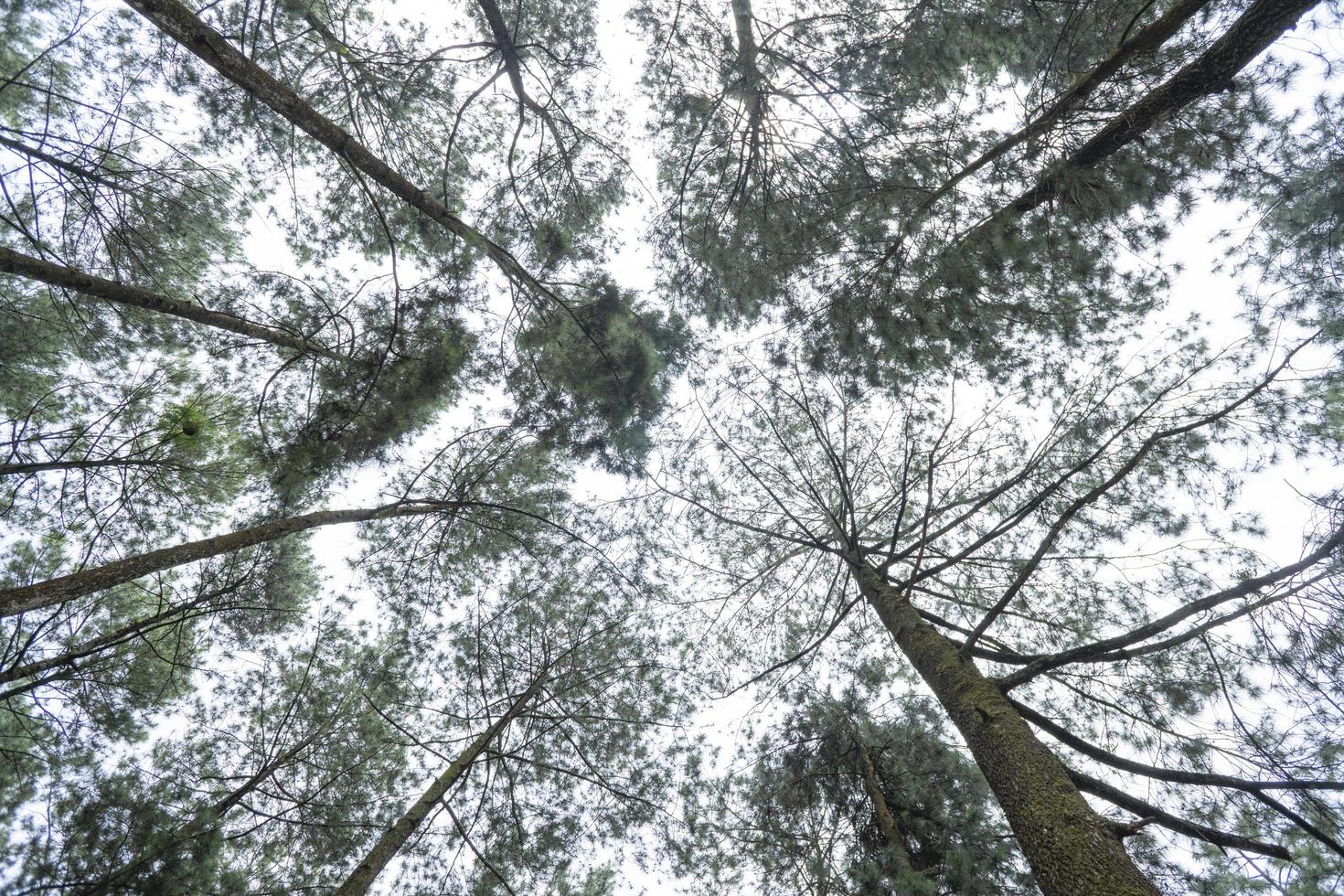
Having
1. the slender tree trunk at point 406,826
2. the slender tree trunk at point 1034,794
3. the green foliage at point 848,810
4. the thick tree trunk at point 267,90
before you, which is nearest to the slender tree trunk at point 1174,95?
the slender tree trunk at point 1034,794

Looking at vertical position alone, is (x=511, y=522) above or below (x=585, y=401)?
below

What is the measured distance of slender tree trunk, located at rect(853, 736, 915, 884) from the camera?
4.01m

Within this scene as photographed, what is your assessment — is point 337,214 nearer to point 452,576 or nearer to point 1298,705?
point 452,576

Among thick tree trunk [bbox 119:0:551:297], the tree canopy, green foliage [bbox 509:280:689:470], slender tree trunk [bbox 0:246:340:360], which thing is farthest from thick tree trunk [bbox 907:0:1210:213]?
slender tree trunk [bbox 0:246:340:360]

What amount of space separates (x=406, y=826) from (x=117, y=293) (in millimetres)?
4189

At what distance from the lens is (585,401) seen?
533 centimetres

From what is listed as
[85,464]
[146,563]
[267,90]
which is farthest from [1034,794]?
[85,464]

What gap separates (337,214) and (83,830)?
5.18 m

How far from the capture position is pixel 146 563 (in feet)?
11.3

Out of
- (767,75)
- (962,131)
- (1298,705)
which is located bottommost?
(1298,705)

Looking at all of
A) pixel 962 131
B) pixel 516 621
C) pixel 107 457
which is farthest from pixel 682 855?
pixel 962 131

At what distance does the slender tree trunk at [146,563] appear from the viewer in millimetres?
3039

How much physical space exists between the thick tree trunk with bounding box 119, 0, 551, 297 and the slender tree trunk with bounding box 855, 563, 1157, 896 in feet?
13.2

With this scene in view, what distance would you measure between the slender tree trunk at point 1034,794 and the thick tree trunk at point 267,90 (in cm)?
402
